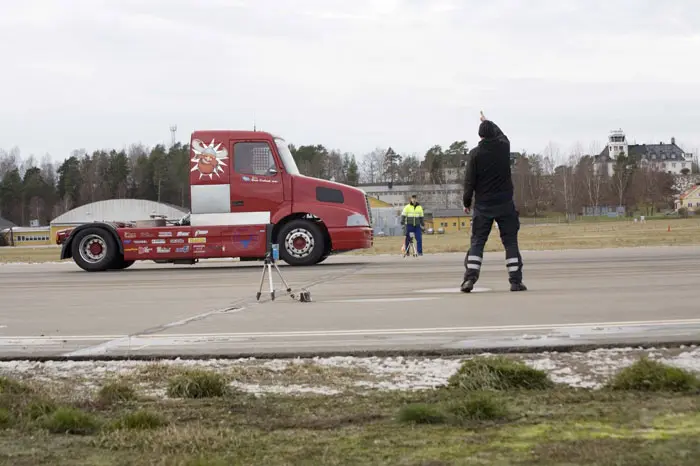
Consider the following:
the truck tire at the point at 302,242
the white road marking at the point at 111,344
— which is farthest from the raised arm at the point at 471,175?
the truck tire at the point at 302,242

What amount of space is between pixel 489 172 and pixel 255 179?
28.9ft

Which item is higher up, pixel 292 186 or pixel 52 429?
pixel 292 186

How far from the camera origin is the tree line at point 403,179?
399 feet

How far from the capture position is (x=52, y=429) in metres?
4.33

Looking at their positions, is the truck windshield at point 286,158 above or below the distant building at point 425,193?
below

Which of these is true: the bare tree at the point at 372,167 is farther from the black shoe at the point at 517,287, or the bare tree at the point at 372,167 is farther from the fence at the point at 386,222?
the black shoe at the point at 517,287

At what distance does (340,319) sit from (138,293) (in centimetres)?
490

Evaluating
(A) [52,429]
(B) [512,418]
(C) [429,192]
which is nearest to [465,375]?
(B) [512,418]

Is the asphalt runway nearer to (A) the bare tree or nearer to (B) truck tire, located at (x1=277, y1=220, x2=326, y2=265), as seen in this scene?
(B) truck tire, located at (x1=277, y1=220, x2=326, y2=265)

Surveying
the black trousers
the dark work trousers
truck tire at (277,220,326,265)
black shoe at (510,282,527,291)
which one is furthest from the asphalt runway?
the dark work trousers

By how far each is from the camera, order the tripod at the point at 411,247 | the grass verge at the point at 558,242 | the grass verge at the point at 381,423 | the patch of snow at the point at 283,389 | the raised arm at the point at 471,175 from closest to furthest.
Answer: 1. the grass verge at the point at 381,423
2. the patch of snow at the point at 283,389
3. the raised arm at the point at 471,175
4. the tripod at the point at 411,247
5. the grass verge at the point at 558,242

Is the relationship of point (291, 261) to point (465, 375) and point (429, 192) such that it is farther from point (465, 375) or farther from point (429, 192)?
point (429, 192)

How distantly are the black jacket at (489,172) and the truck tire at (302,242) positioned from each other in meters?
8.03

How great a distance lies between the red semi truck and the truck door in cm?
2
